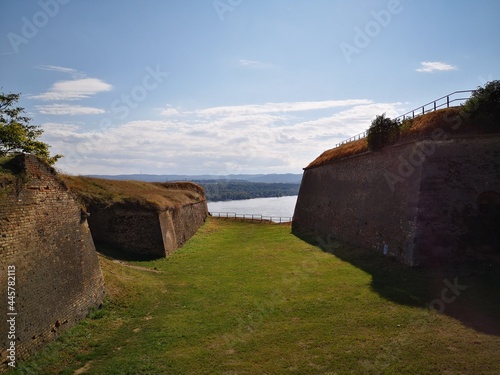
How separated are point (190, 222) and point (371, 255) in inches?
722

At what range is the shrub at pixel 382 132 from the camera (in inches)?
782

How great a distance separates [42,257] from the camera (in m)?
10.3

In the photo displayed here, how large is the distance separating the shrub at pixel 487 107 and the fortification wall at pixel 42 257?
1847 cm

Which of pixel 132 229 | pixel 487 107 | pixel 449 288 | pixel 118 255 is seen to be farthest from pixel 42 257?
pixel 487 107

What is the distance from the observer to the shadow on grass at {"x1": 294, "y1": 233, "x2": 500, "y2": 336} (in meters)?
10.7

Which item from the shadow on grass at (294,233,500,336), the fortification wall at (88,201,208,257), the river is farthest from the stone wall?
the river

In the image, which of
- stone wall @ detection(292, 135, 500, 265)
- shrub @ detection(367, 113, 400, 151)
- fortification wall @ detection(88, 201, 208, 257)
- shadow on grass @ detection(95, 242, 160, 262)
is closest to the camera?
stone wall @ detection(292, 135, 500, 265)

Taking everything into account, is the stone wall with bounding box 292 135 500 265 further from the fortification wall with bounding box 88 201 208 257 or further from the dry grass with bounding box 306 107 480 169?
the fortification wall with bounding box 88 201 208 257

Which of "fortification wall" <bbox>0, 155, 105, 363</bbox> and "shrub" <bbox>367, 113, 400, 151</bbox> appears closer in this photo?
"fortification wall" <bbox>0, 155, 105, 363</bbox>

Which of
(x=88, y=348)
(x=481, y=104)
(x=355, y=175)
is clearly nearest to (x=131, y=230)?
(x=88, y=348)

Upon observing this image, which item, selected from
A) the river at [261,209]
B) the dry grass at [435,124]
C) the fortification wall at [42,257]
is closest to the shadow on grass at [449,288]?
the dry grass at [435,124]

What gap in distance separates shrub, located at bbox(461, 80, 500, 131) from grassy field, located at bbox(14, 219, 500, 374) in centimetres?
686

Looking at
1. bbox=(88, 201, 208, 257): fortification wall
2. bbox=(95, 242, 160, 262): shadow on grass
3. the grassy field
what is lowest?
the grassy field

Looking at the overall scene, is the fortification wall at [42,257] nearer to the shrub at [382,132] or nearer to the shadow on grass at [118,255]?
the shadow on grass at [118,255]
